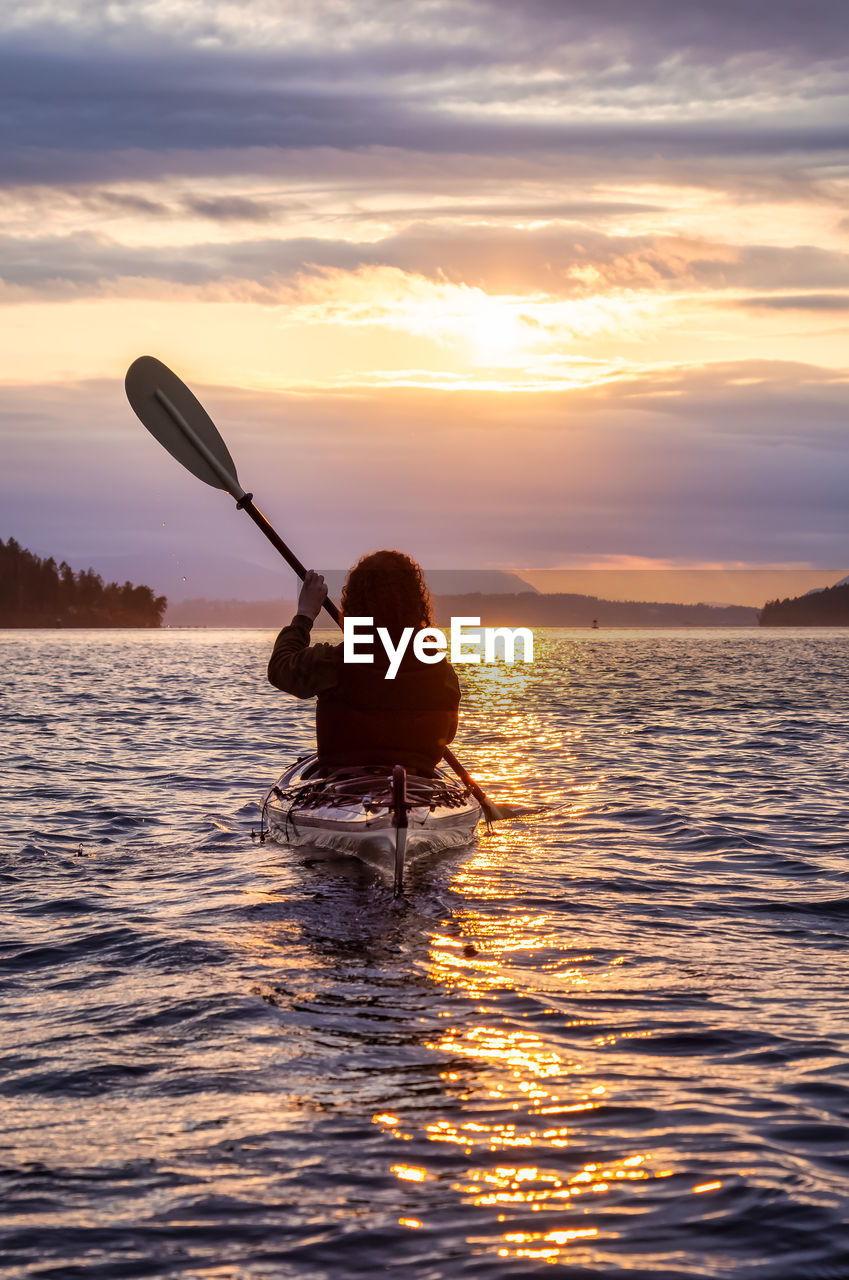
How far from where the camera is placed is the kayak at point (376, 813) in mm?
9656

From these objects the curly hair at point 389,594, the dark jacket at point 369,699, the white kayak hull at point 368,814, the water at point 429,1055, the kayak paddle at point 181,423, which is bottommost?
the water at point 429,1055

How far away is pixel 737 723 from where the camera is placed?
98.9 ft

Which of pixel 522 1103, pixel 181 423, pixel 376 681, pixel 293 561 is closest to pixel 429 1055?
pixel 522 1103

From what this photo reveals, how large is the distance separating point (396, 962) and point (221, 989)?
114 centimetres

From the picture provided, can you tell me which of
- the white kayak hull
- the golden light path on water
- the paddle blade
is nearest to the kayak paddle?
the paddle blade

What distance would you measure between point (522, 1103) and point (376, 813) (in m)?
4.64

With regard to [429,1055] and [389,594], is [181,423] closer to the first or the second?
[389,594]

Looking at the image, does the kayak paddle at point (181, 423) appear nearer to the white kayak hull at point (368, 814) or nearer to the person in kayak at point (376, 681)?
the white kayak hull at point (368, 814)

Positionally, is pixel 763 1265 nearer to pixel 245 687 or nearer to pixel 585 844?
pixel 585 844

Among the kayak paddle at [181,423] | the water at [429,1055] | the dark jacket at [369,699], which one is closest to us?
the water at [429,1055]

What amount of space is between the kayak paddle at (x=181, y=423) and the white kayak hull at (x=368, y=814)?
3.09 metres

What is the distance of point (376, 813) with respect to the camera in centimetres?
982

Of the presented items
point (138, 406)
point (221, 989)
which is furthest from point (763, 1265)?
point (138, 406)

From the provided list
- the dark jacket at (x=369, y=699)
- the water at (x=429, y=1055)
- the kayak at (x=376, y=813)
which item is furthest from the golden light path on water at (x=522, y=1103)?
the dark jacket at (x=369, y=699)
